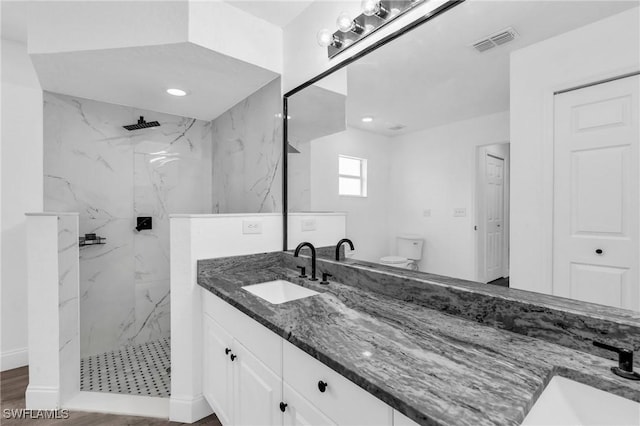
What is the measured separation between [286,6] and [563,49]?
1666mm

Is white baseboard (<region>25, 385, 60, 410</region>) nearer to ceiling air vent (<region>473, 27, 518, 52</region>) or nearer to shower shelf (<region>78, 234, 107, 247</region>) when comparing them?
shower shelf (<region>78, 234, 107, 247</region>)

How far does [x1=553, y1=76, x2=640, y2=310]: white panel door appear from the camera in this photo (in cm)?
74

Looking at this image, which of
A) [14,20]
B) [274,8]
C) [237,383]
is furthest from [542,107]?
[14,20]

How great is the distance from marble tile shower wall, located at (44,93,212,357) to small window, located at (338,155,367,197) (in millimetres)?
2108

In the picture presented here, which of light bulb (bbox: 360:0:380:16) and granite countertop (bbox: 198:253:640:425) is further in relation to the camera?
light bulb (bbox: 360:0:380:16)

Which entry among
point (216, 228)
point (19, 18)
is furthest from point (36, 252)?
point (19, 18)

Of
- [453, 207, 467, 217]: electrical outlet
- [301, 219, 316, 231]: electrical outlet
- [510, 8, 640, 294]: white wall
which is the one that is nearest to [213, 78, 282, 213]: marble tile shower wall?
[301, 219, 316, 231]: electrical outlet

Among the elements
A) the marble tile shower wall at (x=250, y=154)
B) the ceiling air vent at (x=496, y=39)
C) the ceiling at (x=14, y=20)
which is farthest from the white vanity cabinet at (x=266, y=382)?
the ceiling at (x=14, y=20)

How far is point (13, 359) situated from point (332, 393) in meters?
3.00

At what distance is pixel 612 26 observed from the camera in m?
0.76

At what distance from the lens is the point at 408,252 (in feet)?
4.46

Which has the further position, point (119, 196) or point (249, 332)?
point (119, 196)

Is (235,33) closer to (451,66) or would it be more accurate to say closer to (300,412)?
(451,66)

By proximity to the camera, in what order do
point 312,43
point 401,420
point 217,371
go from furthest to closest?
point 312,43 → point 217,371 → point 401,420
